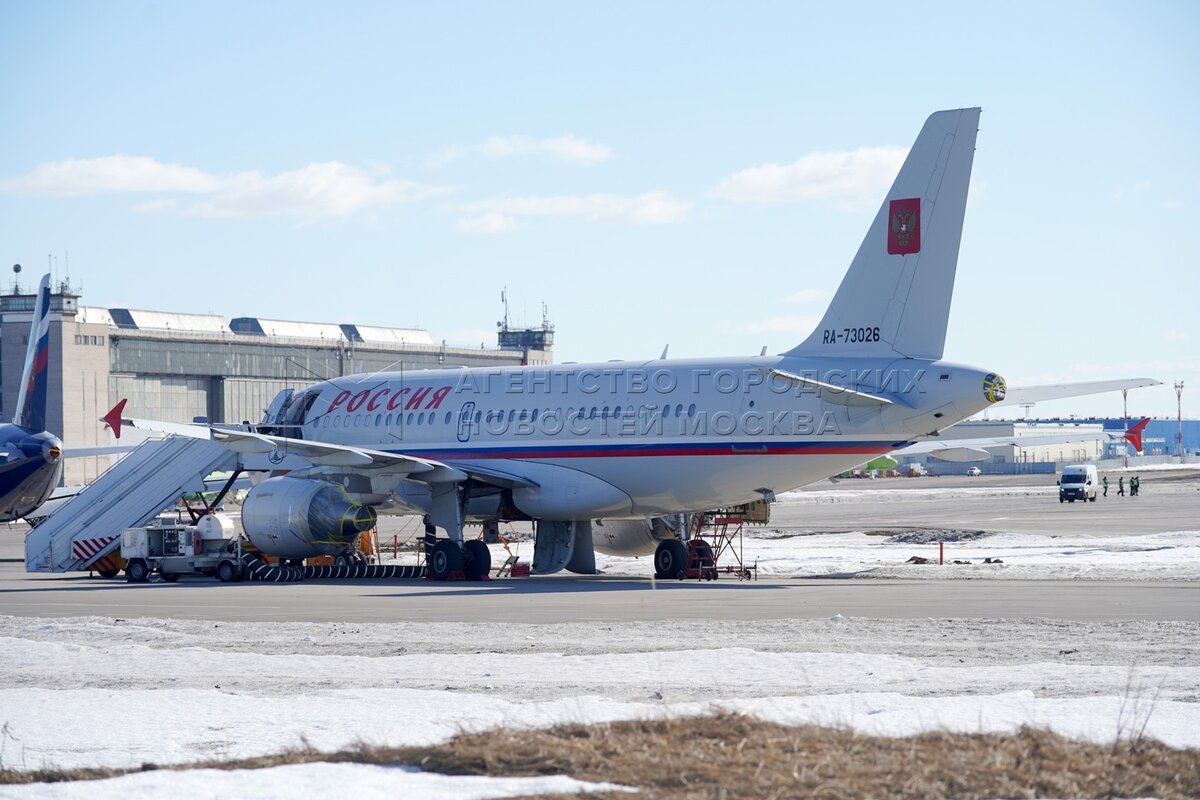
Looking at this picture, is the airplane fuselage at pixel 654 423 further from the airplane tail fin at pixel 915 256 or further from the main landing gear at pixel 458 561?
the main landing gear at pixel 458 561

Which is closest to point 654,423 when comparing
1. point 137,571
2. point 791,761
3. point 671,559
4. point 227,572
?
point 671,559

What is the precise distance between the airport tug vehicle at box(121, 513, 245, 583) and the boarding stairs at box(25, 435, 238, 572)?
4.98 feet

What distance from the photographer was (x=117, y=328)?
322 ft

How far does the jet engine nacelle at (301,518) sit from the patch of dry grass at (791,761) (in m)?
21.9

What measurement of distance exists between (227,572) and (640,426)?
9610 millimetres

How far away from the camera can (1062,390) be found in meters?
27.2

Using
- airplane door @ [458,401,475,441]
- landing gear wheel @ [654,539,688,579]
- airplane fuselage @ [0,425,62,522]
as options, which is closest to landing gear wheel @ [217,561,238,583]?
airplane door @ [458,401,475,441]

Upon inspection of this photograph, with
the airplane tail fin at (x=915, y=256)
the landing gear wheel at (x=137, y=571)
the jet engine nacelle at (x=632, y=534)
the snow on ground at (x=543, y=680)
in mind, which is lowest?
the landing gear wheel at (x=137, y=571)

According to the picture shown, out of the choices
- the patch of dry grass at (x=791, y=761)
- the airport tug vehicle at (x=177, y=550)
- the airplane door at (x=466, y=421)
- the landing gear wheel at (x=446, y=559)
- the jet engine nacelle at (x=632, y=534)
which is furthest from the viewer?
the jet engine nacelle at (x=632, y=534)

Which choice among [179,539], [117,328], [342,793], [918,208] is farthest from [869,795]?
[117,328]

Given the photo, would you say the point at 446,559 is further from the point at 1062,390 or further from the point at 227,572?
the point at 1062,390

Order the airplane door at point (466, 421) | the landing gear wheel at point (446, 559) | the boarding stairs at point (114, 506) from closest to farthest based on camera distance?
the landing gear wheel at point (446, 559) < the airplane door at point (466, 421) < the boarding stairs at point (114, 506)

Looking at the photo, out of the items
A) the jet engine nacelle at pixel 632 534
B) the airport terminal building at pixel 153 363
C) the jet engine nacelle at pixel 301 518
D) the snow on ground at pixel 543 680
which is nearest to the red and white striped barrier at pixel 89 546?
the jet engine nacelle at pixel 301 518

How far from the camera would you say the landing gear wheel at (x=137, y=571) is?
3262 centimetres
